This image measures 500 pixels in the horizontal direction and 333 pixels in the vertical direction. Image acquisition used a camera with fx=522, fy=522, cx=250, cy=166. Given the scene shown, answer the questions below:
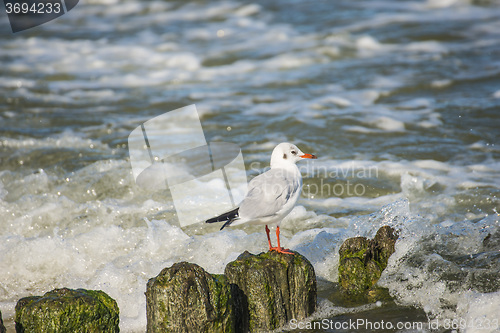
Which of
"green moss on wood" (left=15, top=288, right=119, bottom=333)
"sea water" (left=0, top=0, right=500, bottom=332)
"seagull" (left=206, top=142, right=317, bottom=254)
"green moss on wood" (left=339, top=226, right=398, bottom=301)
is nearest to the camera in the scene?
"green moss on wood" (left=15, top=288, right=119, bottom=333)

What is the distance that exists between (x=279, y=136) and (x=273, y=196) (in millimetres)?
4328

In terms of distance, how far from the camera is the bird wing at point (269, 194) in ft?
10.9

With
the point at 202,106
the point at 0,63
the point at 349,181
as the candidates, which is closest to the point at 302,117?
the point at 202,106

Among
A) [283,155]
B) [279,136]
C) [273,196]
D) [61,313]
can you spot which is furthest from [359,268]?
[279,136]

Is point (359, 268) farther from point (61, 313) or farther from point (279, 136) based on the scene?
point (279, 136)

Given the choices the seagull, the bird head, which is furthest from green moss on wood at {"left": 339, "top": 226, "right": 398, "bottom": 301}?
the bird head

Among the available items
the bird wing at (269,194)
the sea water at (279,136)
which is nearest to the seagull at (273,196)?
the bird wing at (269,194)

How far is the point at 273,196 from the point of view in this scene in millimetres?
3436

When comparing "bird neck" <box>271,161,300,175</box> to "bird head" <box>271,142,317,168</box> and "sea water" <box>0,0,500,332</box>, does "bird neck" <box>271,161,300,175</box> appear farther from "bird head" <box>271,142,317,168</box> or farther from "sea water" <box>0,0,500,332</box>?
"sea water" <box>0,0,500,332</box>

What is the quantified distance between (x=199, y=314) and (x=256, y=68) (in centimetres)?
885

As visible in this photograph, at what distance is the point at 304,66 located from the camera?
1109 centimetres

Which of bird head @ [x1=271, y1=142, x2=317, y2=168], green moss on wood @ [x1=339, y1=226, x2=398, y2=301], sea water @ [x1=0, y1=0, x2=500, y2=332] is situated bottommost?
sea water @ [x1=0, y1=0, x2=500, y2=332]

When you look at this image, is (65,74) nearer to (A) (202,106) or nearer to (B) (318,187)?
(A) (202,106)

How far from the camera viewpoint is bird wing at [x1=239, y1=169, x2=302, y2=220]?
3.34m
